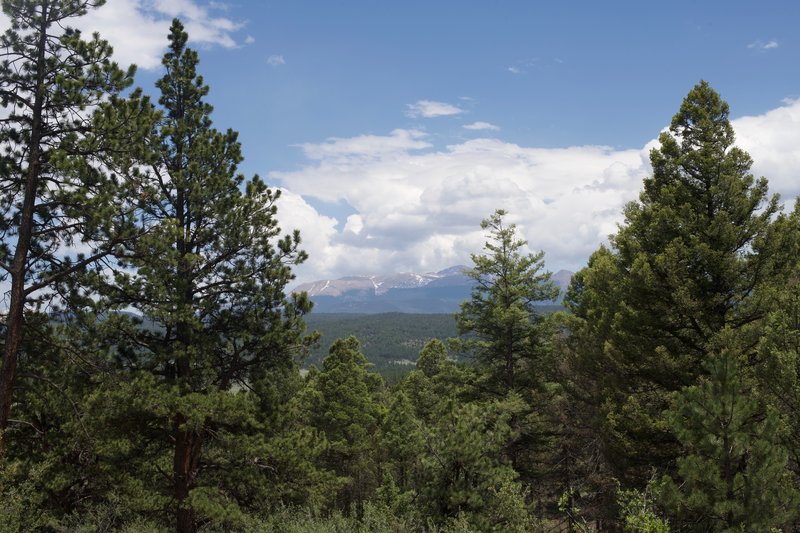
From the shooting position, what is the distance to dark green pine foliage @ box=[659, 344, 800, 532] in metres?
7.96

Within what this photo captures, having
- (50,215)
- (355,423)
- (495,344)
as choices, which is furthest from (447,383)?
(50,215)

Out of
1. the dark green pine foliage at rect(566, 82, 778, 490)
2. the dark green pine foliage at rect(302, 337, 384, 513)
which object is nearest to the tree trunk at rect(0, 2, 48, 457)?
the dark green pine foliage at rect(566, 82, 778, 490)

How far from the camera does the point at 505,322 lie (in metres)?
20.4

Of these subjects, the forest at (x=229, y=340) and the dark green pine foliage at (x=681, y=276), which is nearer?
the forest at (x=229, y=340)

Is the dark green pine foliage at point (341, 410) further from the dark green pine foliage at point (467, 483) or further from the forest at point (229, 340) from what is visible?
the dark green pine foliage at point (467, 483)

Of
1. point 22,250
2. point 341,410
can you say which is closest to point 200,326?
point 22,250

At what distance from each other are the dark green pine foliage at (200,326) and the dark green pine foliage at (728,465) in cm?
945

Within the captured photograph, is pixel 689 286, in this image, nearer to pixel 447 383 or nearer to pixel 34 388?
pixel 447 383

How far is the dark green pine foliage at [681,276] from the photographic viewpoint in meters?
12.1

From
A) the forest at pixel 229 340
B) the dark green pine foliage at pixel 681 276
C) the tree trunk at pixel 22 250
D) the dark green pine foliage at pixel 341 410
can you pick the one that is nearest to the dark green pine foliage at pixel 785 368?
the forest at pixel 229 340

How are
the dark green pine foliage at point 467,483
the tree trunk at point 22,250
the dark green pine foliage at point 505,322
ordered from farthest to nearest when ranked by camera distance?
the dark green pine foliage at point 505,322, the dark green pine foliage at point 467,483, the tree trunk at point 22,250

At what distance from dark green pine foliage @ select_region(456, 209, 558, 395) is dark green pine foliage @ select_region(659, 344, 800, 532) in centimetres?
1183

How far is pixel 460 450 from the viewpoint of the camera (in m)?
12.1

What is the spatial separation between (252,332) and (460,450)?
6233 mm
